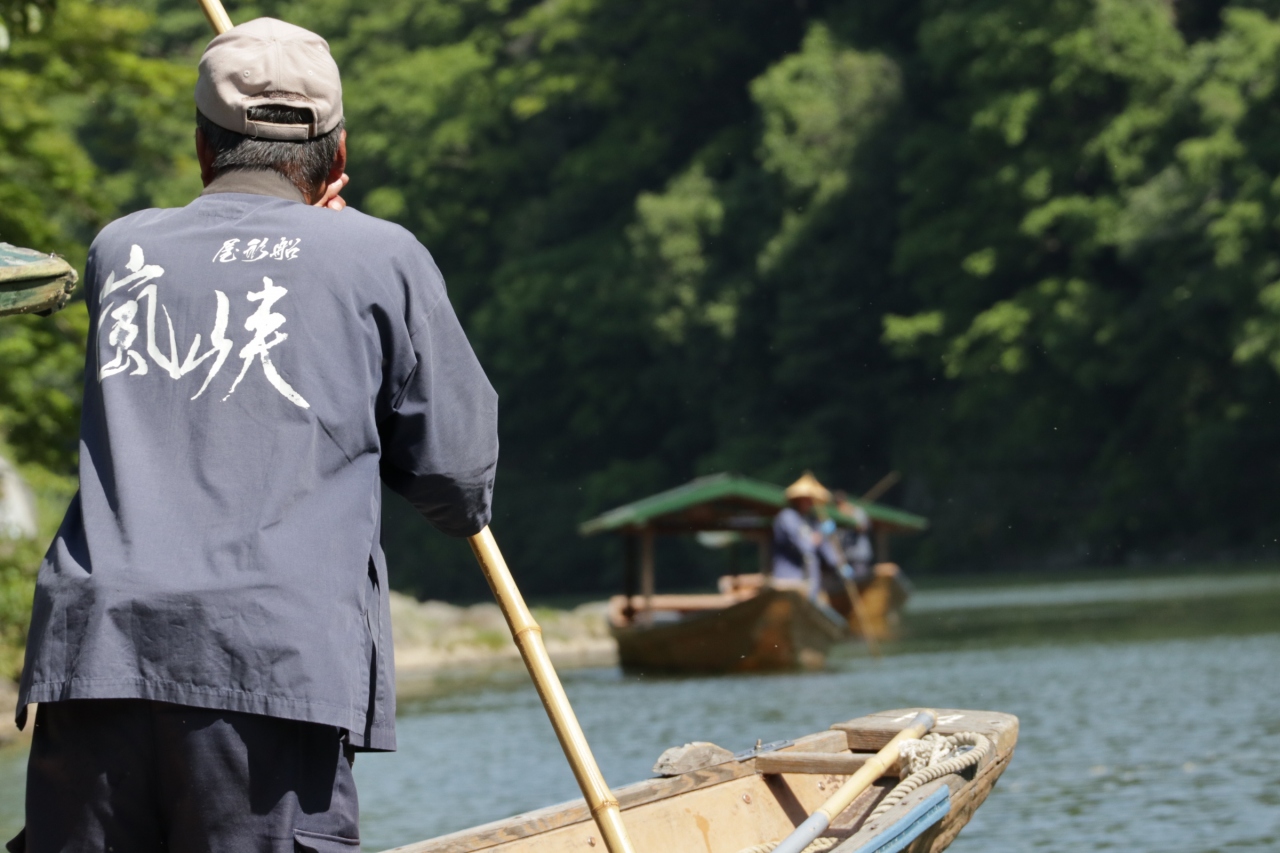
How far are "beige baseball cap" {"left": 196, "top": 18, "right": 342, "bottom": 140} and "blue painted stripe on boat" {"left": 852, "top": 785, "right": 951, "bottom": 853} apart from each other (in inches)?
88.1

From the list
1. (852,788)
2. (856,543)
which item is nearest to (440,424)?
(852,788)

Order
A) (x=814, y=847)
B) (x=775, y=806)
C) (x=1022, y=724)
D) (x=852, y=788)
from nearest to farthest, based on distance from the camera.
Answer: (x=852, y=788) < (x=814, y=847) < (x=775, y=806) < (x=1022, y=724)

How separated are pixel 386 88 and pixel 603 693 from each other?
32747 mm

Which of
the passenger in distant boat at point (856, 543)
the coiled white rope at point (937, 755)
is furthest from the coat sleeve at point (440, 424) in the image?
the passenger in distant boat at point (856, 543)

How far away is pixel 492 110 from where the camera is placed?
154 ft

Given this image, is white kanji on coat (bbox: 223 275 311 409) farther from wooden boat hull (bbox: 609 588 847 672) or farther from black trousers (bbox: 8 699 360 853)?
wooden boat hull (bbox: 609 588 847 672)

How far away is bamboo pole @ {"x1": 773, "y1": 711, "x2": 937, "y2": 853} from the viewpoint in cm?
420

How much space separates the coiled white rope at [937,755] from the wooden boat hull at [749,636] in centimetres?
1204

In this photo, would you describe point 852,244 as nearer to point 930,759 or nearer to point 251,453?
point 930,759

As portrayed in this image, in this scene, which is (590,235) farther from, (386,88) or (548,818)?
(548,818)

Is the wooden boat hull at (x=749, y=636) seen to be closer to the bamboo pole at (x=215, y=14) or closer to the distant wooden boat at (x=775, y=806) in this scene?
the distant wooden boat at (x=775, y=806)

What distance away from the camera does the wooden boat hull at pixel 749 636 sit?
17797mm

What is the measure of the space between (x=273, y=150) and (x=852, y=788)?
2.86 meters

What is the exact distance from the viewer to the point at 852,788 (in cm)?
489
